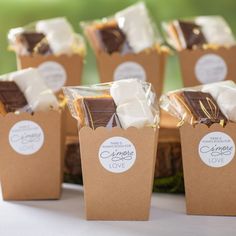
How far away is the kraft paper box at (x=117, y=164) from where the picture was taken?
1398 millimetres

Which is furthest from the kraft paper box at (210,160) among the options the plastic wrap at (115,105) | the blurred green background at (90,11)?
the blurred green background at (90,11)

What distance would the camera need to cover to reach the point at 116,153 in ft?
4.60

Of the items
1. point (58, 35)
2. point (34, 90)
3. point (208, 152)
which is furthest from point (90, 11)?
point (208, 152)

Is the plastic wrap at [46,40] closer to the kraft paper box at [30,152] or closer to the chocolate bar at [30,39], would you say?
the chocolate bar at [30,39]

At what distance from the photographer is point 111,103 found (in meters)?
1.46

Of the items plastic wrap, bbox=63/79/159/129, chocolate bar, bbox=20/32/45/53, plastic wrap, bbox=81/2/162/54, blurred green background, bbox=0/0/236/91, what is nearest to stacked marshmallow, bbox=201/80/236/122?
plastic wrap, bbox=63/79/159/129

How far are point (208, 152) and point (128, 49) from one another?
539 millimetres

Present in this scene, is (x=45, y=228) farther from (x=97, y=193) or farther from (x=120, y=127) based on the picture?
(x=120, y=127)

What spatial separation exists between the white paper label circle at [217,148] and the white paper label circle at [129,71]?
457 millimetres

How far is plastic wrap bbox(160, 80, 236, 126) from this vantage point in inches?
57.7

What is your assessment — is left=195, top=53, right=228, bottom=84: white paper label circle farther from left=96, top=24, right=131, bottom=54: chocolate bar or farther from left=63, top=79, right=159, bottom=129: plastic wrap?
left=63, top=79, right=159, bottom=129: plastic wrap

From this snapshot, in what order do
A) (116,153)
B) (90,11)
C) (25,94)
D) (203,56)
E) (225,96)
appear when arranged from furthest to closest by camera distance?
(90,11) → (203,56) → (25,94) → (225,96) → (116,153)

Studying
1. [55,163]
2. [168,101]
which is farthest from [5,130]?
[168,101]

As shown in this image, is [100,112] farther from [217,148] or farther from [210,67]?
[210,67]
